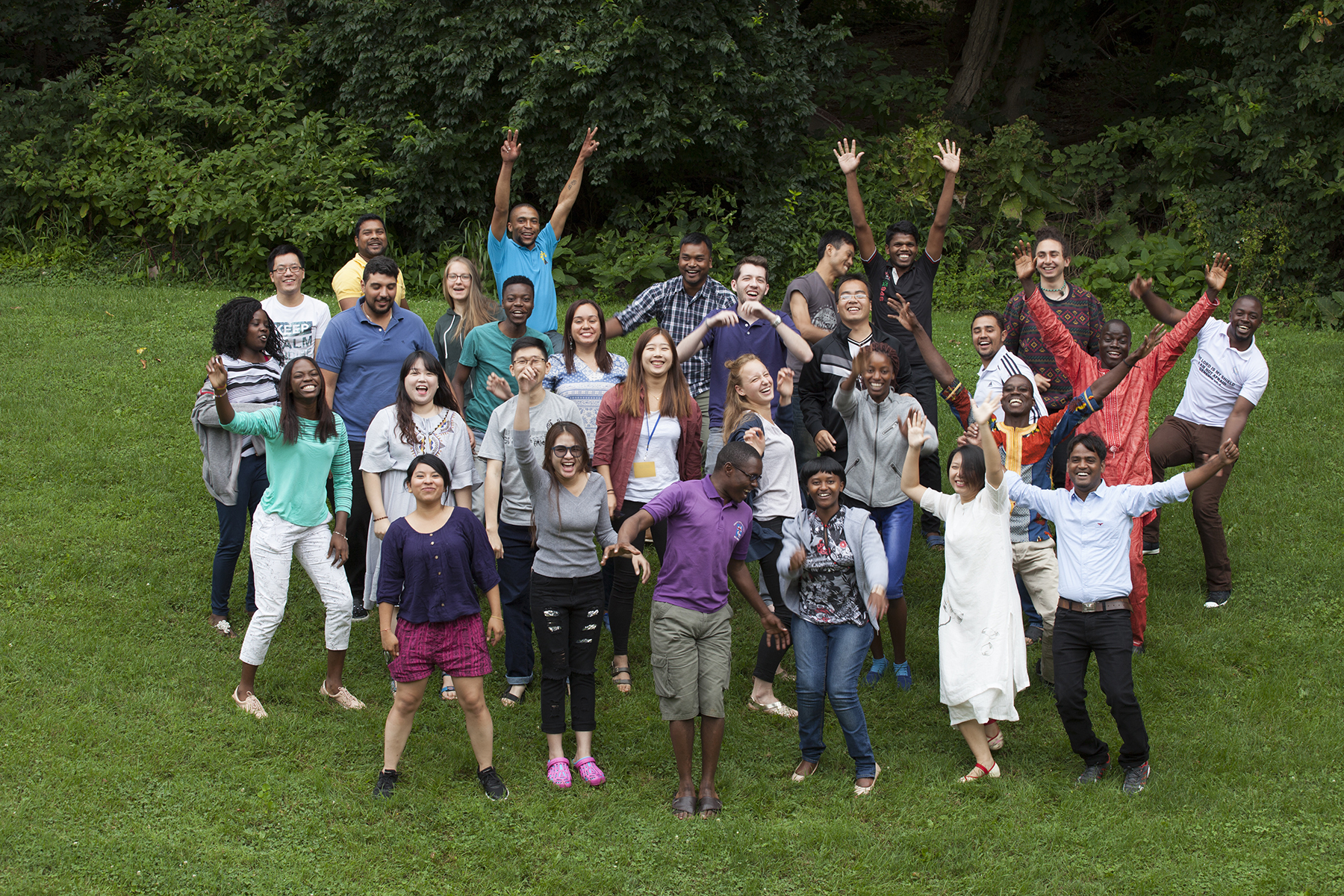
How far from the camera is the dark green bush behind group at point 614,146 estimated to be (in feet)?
48.7

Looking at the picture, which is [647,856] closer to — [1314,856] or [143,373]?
[1314,856]

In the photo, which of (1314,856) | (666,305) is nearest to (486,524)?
(666,305)

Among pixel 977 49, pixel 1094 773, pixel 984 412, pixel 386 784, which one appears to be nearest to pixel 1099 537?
pixel 984 412

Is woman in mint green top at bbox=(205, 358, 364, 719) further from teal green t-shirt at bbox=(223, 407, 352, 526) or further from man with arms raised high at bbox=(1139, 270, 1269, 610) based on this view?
man with arms raised high at bbox=(1139, 270, 1269, 610)

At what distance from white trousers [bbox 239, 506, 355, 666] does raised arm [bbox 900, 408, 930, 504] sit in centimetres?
324

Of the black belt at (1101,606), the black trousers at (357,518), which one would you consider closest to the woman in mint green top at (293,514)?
the black trousers at (357,518)

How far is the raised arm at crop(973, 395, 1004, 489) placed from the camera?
585 cm

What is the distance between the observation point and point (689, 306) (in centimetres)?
789

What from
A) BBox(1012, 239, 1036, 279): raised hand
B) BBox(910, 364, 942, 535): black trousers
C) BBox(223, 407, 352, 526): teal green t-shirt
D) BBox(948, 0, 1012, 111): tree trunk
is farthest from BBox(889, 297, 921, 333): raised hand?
BBox(948, 0, 1012, 111): tree trunk

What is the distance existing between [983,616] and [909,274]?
3005 mm

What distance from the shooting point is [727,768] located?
631cm

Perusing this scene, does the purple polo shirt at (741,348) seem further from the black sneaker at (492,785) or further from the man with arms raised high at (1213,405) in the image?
the black sneaker at (492,785)

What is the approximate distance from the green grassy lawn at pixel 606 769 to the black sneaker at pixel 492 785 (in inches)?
2.8

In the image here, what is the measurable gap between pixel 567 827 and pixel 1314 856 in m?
3.61
